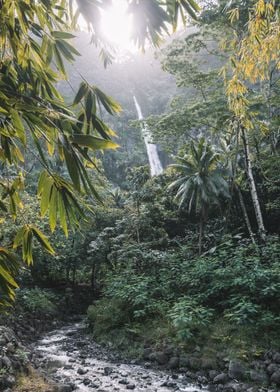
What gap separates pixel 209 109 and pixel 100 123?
15.8 metres

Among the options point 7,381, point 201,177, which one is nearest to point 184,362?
point 7,381

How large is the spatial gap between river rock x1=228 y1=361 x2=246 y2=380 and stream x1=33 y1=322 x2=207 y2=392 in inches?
27.1

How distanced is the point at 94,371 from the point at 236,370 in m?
3.17

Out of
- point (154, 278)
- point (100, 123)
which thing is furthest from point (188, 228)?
point (100, 123)

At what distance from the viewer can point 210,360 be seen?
25.6 feet

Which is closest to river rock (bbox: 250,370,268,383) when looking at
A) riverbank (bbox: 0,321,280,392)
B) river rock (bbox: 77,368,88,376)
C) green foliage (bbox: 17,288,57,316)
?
riverbank (bbox: 0,321,280,392)

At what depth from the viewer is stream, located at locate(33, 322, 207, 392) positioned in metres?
7.10

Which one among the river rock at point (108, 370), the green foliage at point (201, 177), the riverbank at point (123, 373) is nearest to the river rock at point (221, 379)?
the riverbank at point (123, 373)

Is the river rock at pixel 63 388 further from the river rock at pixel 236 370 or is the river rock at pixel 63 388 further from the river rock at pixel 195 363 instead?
the river rock at pixel 236 370

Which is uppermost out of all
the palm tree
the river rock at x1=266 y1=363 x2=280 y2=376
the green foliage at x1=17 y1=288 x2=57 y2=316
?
the palm tree

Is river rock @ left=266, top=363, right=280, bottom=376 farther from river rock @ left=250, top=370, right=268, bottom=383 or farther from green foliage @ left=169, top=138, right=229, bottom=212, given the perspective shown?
green foliage @ left=169, top=138, right=229, bottom=212

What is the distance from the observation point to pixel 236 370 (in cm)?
717

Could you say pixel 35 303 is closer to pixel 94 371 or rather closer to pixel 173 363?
pixel 94 371

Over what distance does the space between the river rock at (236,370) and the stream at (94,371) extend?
2.26 ft
